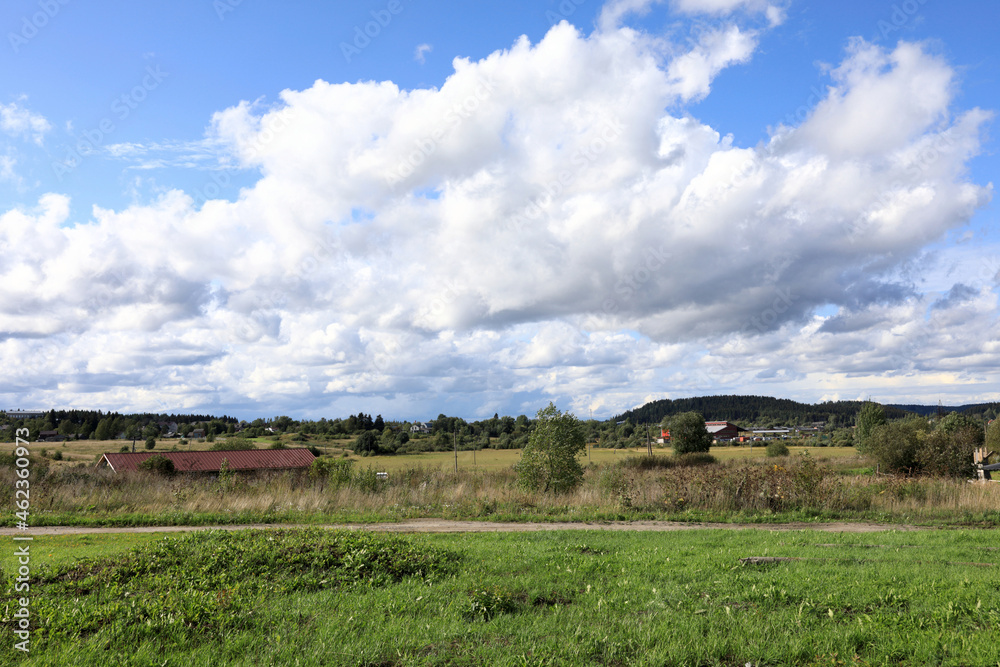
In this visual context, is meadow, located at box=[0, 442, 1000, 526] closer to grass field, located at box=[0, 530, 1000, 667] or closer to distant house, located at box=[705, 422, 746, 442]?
grass field, located at box=[0, 530, 1000, 667]

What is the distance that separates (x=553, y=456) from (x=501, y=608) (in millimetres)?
20040

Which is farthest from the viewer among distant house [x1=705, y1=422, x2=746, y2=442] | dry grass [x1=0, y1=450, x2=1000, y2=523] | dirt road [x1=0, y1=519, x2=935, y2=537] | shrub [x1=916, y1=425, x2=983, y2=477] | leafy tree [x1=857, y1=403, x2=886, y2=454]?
distant house [x1=705, y1=422, x2=746, y2=442]

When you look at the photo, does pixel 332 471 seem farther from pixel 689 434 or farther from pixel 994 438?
pixel 994 438

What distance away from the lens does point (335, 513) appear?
19.4m

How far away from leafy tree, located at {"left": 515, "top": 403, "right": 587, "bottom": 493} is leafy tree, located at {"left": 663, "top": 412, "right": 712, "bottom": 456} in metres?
54.3

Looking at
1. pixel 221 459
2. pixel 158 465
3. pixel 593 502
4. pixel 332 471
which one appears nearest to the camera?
pixel 593 502

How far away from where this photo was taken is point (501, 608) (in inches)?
275

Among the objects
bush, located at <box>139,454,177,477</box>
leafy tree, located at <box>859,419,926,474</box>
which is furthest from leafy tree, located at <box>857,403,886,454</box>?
bush, located at <box>139,454,177,477</box>

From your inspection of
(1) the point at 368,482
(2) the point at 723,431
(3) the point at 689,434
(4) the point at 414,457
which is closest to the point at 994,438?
(3) the point at 689,434

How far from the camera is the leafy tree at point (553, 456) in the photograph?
2648cm

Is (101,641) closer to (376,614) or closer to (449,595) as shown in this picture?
(376,614)

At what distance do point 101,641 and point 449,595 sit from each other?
3.76 metres

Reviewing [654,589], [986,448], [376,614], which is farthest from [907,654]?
[986,448]

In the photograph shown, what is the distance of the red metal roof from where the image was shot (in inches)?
1875
